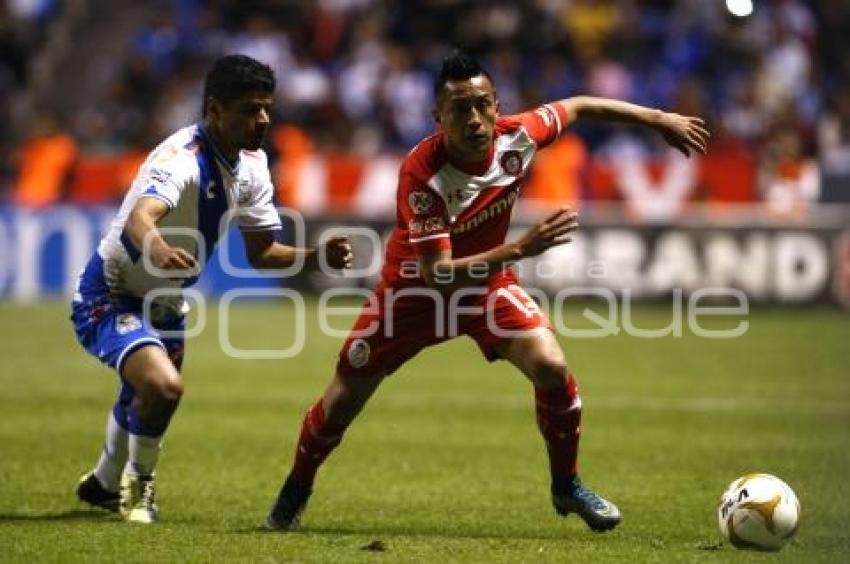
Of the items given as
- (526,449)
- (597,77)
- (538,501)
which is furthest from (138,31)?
(538,501)

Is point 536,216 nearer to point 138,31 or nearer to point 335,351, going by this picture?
point 335,351

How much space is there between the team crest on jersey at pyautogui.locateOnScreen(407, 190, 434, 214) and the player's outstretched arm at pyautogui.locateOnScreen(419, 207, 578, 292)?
23cm

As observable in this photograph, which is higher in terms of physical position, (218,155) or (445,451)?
(218,155)

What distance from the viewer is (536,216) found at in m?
20.9

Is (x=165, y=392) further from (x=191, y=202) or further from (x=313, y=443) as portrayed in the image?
(x=191, y=202)

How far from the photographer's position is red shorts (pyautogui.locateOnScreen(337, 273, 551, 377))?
809cm

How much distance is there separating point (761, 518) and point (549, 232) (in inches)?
61.5

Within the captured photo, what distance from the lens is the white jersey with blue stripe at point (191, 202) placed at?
809cm

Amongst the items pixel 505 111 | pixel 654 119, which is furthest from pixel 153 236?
pixel 505 111

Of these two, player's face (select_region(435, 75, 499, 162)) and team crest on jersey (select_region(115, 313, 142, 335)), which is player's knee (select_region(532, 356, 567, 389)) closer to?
player's face (select_region(435, 75, 499, 162))

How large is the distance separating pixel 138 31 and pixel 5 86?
7.62 feet

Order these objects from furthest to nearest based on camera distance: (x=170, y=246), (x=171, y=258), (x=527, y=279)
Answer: (x=527, y=279)
(x=170, y=246)
(x=171, y=258)

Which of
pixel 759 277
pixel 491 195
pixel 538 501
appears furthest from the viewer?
pixel 759 277

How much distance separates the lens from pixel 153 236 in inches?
297
